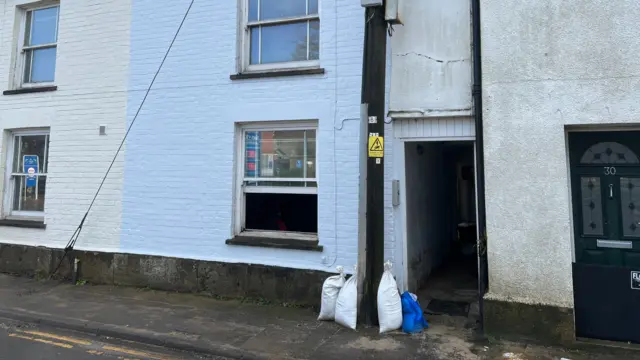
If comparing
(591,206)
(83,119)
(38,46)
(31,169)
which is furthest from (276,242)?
(38,46)

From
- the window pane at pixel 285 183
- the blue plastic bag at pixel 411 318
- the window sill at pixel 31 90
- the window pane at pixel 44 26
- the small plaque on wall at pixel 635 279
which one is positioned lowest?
the blue plastic bag at pixel 411 318

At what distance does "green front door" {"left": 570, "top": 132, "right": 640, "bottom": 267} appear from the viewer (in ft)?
16.9

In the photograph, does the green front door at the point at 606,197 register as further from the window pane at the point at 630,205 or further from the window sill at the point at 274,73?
the window sill at the point at 274,73

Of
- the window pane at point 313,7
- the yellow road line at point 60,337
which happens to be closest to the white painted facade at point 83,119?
the yellow road line at point 60,337

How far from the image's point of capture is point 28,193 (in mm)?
9164

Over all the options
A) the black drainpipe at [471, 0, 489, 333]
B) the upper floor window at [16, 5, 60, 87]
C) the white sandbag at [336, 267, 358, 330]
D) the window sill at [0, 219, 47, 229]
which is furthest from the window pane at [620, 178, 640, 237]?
the upper floor window at [16, 5, 60, 87]

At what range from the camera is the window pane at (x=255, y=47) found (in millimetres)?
7359

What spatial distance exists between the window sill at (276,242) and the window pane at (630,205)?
394 cm

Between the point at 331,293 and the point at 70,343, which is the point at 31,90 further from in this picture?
the point at 331,293

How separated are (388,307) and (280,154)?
10.0 feet

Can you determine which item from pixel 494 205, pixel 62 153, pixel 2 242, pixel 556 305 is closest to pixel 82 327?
pixel 62 153

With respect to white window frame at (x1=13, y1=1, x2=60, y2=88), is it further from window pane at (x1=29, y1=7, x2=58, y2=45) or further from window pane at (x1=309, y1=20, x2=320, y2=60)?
window pane at (x1=309, y1=20, x2=320, y2=60)

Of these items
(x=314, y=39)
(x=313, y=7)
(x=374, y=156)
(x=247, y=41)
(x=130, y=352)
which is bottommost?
(x=130, y=352)

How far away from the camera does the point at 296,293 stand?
21.7 feet
